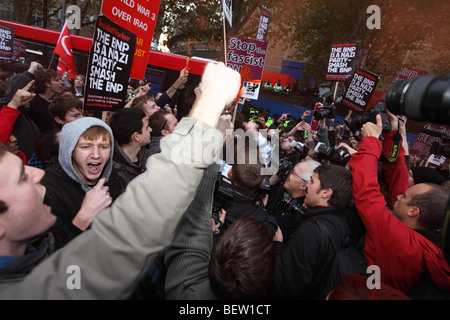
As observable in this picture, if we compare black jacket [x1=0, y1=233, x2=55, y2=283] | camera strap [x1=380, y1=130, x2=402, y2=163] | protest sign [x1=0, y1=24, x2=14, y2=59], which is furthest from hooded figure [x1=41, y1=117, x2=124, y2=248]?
protest sign [x1=0, y1=24, x2=14, y2=59]

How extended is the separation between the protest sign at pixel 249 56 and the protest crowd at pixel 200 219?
3.40 meters

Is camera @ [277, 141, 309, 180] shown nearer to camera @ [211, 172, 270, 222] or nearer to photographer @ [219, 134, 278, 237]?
photographer @ [219, 134, 278, 237]

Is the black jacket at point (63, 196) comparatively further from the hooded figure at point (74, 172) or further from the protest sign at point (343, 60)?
the protest sign at point (343, 60)

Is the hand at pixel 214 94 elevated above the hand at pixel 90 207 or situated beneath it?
elevated above

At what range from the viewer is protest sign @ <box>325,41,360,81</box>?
591 centimetres

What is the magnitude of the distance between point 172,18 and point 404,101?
14774 mm

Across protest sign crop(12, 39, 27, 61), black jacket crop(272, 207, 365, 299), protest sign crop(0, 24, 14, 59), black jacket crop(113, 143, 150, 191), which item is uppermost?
protest sign crop(12, 39, 27, 61)

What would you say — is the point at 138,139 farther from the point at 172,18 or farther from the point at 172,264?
the point at 172,18

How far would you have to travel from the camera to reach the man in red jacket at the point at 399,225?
5.11 ft

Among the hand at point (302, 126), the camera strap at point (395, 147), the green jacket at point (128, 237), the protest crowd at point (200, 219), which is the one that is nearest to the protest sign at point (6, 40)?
the protest crowd at point (200, 219)

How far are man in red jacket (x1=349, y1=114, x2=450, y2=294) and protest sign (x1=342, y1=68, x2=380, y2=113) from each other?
3237 mm

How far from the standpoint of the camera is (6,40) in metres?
7.04

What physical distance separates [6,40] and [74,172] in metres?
7.96
